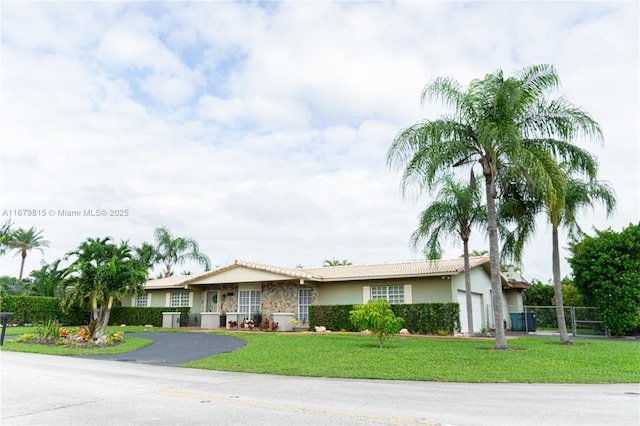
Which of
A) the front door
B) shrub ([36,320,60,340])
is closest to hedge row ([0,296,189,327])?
the front door

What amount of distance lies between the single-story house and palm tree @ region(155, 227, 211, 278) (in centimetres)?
1103

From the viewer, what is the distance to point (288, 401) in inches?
304

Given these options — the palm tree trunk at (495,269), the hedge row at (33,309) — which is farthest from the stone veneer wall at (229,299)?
the palm tree trunk at (495,269)

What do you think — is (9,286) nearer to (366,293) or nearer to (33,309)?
(33,309)

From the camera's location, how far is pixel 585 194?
18.5m

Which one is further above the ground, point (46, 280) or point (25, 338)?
point (46, 280)

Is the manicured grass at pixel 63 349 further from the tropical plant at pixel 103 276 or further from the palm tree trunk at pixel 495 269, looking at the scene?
the palm tree trunk at pixel 495 269

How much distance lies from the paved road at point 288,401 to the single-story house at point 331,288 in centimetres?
1383

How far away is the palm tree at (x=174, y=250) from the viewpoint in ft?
140

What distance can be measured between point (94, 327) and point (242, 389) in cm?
1225

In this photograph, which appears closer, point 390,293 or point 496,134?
point 496,134

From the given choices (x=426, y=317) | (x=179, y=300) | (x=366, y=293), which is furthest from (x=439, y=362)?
(x=179, y=300)

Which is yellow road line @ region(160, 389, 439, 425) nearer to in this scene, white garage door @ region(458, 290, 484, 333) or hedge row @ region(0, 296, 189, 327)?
white garage door @ region(458, 290, 484, 333)

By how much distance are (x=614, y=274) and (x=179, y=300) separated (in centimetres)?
2542
